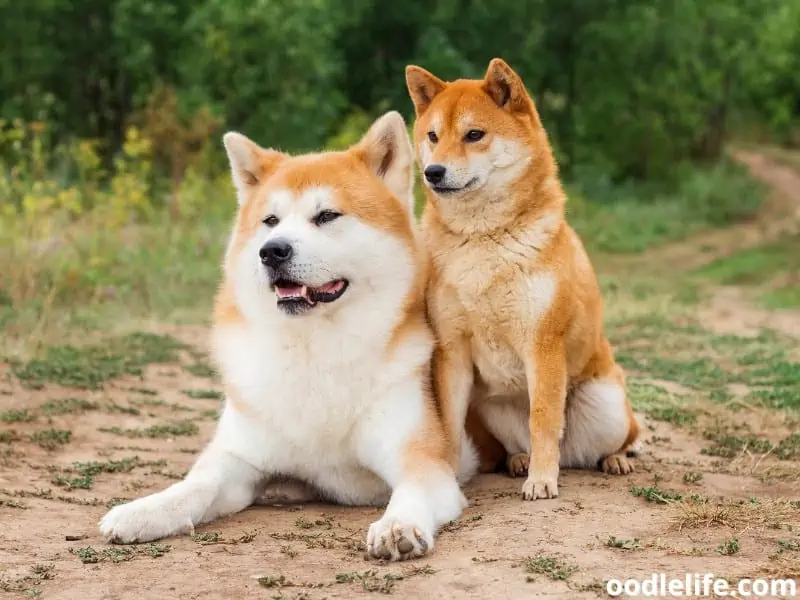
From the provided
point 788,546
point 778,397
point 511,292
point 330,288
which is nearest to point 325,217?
point 330,288

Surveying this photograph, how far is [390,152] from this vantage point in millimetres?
3896

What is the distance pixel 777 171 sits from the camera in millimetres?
21375

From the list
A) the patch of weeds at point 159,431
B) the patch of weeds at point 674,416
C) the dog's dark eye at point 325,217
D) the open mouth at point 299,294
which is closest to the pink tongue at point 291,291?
the open mouth at point 299,294

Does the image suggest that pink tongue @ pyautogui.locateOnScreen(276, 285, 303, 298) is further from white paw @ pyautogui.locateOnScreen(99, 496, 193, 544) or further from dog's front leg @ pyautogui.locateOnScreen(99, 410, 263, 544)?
white paw @ pyautogui.locateOnScreen(99, 496, 193, 544)

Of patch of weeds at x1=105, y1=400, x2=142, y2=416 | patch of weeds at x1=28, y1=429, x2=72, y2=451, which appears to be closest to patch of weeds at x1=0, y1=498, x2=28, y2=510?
patch of weeds at x1=28, y1=429, x2=72, y2=451

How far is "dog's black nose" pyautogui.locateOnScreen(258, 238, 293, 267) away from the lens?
11.1 ft

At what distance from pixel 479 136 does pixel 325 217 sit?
0.85 meters

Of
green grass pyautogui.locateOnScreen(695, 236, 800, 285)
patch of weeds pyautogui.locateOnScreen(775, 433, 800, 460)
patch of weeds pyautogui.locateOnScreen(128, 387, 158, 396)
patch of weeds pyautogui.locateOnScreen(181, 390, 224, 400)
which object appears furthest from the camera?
green grass pyautogui.locateOnScreen(695, 236, 800, 285)

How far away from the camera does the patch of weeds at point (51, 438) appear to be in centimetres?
474

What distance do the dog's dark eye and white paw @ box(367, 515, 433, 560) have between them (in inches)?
45.0

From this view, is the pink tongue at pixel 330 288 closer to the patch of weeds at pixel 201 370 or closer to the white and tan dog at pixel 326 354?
the white and tan dog at pixel 326 354

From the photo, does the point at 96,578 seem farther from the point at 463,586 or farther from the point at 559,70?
the point at 559,70

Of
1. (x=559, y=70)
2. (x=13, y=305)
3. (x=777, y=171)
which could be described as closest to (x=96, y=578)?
(x=13, y=305)

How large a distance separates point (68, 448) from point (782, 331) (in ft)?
19.8
